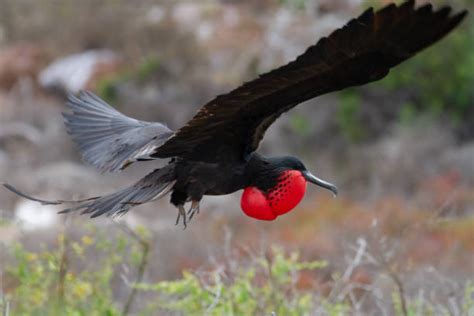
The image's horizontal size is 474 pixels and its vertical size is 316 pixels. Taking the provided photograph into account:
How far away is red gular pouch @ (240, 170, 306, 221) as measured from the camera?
131 inches

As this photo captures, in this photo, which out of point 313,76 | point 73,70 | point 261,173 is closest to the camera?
point 313,76

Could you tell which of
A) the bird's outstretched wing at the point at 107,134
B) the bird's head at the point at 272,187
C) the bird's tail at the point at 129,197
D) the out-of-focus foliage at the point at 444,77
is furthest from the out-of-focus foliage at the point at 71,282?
the out-of-focus foliage at the point at 444,77

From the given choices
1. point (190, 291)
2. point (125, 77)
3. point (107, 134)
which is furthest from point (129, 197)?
point (125, 77)

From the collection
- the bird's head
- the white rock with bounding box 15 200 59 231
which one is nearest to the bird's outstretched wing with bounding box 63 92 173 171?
the bird's head

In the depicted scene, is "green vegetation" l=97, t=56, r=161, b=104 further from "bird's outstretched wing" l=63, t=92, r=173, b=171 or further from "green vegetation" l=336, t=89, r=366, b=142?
"bird's outstretched wing" l=63, t=92, r=173, b=171

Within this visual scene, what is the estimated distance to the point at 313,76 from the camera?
281 centimetres

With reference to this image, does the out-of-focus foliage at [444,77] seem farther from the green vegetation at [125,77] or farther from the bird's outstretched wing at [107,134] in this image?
the bird's outstretched wing at [107,134]

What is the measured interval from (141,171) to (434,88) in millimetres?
4244

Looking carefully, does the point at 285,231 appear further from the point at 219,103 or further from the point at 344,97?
the point at 219,103

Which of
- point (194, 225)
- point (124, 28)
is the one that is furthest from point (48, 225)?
point (124, 28)

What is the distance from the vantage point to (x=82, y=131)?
3957 millimetres

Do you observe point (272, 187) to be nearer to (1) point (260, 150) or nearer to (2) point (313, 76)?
(2) point (313, 76)

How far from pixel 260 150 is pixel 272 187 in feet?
37.4

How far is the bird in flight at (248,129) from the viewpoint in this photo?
2.61 m
